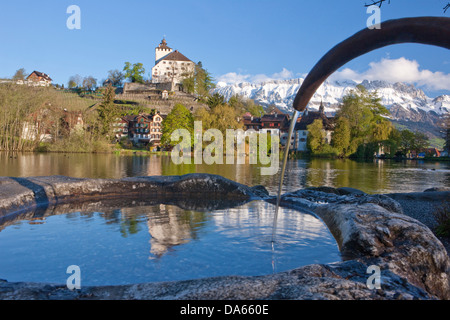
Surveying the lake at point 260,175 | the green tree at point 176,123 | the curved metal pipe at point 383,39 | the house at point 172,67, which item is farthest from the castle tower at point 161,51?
the curved metal pipe at point 383,39

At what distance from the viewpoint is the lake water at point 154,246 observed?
5066 millimetres

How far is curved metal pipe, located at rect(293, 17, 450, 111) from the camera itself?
2.55m

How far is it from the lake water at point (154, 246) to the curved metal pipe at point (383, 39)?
118 inches

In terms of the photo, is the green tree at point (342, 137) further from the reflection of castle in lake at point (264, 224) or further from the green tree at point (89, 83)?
the green tree at point (89, 83)

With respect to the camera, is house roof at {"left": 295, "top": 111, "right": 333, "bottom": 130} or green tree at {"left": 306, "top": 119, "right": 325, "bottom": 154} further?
house roof at {"left": 295, "top": 111, "right": 333, "bottom": 130}

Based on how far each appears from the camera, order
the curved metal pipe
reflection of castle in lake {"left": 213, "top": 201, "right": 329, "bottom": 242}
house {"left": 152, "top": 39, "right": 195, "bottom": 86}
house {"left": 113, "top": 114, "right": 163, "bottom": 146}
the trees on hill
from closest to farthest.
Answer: the curved metal pipe → reflection of castle in lake {"left": 213, "top": 201, "right": 329, "bottom": 242} → the trees on hill → house {"left": 113, "top": 114, "right": 163, "bottom": 146} → house {"left": 152, "top": 39, "right": 195, "bottom": 86}

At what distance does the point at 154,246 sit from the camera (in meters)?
6.28

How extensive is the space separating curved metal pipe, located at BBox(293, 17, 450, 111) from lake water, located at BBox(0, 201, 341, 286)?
3000 mm

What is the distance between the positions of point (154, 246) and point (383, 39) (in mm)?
4896

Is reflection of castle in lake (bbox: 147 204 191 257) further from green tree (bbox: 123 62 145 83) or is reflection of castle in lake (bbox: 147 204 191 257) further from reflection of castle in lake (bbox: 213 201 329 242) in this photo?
green tree (bbox: 123 62 145 83)

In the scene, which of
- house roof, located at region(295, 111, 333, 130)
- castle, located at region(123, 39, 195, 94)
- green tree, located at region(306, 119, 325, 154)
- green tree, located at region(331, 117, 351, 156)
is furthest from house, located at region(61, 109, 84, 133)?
castle, located at region(123, 39, 195, 94)
